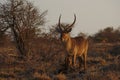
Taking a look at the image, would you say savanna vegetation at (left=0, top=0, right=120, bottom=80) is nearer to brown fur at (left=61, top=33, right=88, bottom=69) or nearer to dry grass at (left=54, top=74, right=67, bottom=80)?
brown fur at (left=61, top=33, right=88, bottom=69)

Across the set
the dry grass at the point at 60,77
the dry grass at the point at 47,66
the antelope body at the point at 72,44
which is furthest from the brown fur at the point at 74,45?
the dry grass at the point at 60,77

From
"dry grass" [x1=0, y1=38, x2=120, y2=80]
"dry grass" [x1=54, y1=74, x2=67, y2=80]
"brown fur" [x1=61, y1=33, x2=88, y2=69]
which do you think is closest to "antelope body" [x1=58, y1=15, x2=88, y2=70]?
"brown fur" [x1=61, y1=33, x2=88, y2=69]

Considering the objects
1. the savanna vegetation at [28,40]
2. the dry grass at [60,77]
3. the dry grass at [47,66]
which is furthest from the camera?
the savanna vegetation at [28,40]

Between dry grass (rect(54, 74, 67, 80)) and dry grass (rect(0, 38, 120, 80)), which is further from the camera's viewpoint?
dry grass (rect(0, 38, 120, 80))

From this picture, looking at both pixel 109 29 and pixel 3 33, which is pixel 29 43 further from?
pixel 109 29

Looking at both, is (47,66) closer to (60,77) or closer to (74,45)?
(74,45)

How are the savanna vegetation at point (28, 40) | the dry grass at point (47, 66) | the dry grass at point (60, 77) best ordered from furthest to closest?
the savanna vegetation at point (28, 40)
the dry grass at point (47, 66)
the dry grass at point (60, 77)

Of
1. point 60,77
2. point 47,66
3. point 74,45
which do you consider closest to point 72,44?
point 74,45

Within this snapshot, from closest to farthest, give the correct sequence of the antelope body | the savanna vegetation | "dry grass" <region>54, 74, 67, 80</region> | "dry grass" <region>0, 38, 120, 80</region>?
1. "dry grass" <region>54, 74, 67, 80</region>
2. "dry grass" <region>0, 38, 120, 80</region>
3. the antelope body
4. the savanna vegetation

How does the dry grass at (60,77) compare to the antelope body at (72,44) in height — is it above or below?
below

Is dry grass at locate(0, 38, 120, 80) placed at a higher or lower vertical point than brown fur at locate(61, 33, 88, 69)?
lower

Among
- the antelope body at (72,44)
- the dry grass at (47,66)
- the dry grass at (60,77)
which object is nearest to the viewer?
the dry grass at (60,77)

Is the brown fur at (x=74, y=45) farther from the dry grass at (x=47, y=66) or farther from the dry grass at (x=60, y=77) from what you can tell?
the dry grass at (x=60, y=77)

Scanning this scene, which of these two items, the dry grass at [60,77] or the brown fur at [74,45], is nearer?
the dry grass at [60,77]
